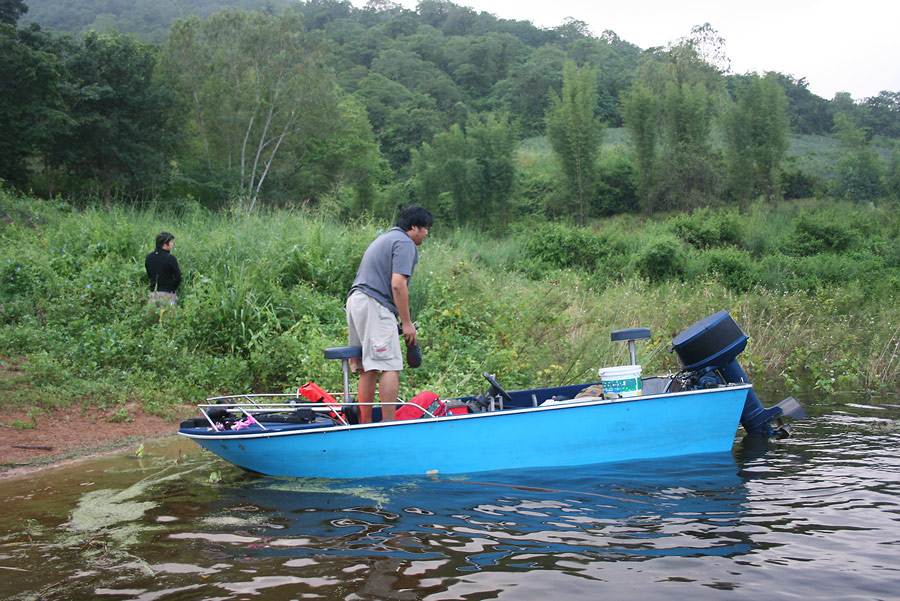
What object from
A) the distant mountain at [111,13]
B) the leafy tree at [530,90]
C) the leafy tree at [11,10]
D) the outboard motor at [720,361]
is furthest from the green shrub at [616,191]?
the distant mountain at [111,13]

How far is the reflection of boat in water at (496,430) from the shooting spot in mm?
5223

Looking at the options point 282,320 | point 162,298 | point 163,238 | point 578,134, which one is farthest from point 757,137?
point 162,298

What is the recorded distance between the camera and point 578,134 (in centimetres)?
3209

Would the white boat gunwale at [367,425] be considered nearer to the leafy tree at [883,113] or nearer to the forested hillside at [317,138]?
the forested hillside at [317,138]

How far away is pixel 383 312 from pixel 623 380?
6.63 feet

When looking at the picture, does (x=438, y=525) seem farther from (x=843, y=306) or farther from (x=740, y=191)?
(x=740, y=191)

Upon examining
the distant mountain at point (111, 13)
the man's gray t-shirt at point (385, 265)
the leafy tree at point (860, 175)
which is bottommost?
the man's gray t-shirt at point (385, 265)

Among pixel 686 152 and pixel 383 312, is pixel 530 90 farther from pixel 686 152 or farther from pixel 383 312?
pixel 383 312

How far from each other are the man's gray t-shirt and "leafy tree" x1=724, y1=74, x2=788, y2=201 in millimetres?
30129

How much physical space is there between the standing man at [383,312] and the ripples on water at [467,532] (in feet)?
2.43

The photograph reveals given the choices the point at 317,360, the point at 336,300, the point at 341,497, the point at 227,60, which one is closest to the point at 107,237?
the point at 336,300

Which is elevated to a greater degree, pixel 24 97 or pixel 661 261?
pixel 24 97

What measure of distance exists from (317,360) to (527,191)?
101ft

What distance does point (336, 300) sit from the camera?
9500mm
